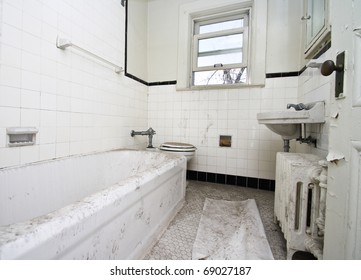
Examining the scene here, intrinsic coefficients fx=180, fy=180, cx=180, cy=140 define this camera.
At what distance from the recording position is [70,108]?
1.29 meters

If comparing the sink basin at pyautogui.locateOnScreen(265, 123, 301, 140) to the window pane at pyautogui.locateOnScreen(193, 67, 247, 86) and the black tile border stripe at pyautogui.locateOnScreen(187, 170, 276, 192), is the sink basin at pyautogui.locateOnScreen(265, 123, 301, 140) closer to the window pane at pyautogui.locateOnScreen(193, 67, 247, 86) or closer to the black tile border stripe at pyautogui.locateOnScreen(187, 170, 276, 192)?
the black tile border stripe at pyautogui.locateOnScreen(187, 170, 276, 192)

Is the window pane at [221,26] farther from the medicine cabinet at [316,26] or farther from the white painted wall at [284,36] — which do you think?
the medicine cabinet at [316,26]

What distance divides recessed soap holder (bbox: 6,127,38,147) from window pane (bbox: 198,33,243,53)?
6.31 ft

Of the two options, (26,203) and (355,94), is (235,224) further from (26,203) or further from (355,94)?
(26,203)

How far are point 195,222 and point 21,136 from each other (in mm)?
1176

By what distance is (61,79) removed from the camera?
1206 mm

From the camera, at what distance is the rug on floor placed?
2.97ft

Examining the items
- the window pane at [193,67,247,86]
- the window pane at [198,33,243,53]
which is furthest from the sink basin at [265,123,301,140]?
the window pane at [198,33,243,53]

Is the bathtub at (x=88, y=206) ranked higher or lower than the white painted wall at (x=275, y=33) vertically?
lower

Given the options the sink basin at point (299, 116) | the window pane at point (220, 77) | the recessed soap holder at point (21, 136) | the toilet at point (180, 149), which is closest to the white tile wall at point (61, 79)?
the recessed soap holder at point (21, 136)

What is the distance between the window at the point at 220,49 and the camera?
2.03 m

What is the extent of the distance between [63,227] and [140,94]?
1928 millimetres

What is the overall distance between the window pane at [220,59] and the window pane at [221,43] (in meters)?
0.08

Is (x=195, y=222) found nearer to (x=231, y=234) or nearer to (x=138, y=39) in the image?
(x=231, y=234)
